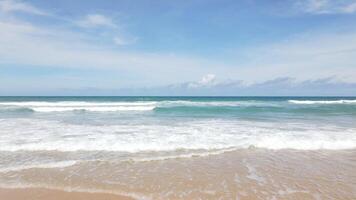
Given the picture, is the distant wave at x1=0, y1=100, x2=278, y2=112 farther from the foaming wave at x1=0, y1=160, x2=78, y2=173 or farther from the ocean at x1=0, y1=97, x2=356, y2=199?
the foaming wave at x1=0, y1=160, x2=78, y2=173

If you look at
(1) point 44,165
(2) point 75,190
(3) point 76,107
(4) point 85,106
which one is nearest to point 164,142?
(1) point 44,165

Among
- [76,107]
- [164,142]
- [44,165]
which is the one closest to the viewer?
[44,165]

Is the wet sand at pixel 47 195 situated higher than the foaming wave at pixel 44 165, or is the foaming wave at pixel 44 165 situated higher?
the foaming wave at pixel 44 165

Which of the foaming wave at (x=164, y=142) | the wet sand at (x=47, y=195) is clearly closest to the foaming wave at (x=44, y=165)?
the wet sand at (x=47, y=195)

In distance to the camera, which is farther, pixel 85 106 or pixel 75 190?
pixel 85 106

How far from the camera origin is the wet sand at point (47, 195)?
Answer: 3836 millimetres

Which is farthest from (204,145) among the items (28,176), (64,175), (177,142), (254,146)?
(28,176)

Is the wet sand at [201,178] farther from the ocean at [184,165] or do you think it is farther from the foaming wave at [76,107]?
the foaming wave at [76,107]

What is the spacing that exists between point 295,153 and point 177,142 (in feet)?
11.0

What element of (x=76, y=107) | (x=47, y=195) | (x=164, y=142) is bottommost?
(x=47, y=195)

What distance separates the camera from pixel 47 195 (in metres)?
3.91

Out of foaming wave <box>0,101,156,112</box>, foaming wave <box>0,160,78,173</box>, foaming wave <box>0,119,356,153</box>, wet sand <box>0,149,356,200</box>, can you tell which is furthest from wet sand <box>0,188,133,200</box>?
foaming wave <box>0,101,156,112</box>

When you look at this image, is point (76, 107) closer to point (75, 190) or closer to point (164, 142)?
point (164, 142)

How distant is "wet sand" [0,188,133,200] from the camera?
12.6 feet
